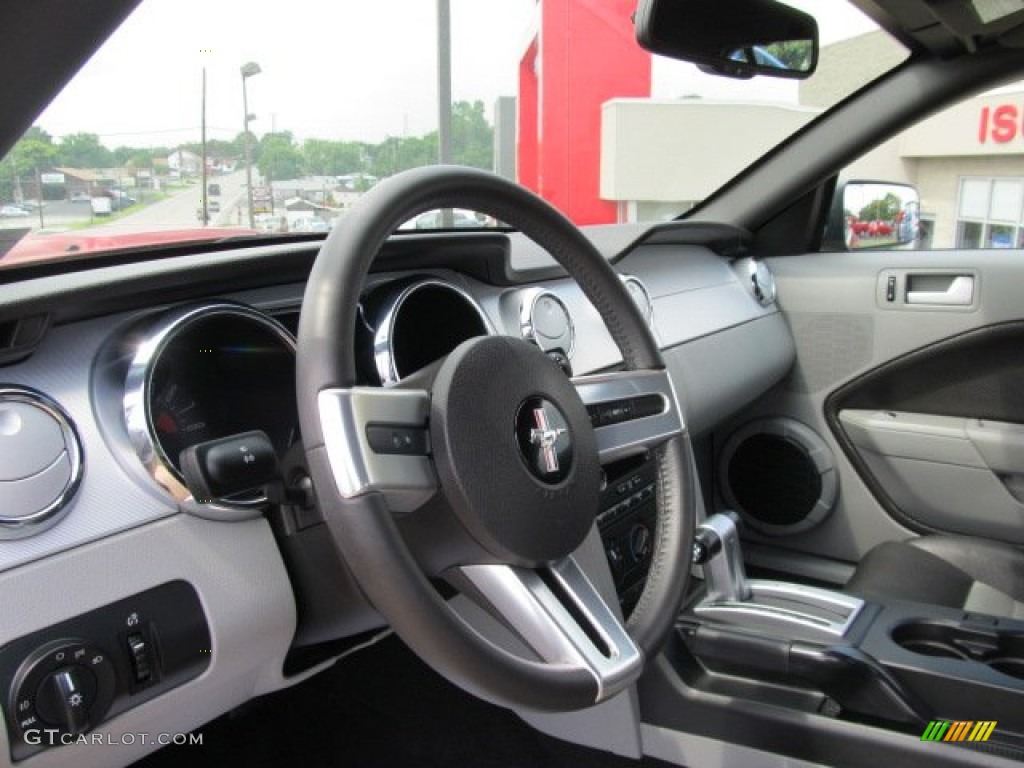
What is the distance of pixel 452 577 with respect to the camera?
3.42 feet

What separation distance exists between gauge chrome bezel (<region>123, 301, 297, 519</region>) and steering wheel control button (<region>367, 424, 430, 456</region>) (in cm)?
32

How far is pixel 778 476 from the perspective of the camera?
8.90 ft

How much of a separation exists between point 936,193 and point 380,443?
96.3 inches

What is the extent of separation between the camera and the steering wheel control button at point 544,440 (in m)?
1.03

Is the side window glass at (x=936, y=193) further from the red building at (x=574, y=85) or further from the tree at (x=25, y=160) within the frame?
the tree at (x=25, y=160)

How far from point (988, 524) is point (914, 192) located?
3.21 feet

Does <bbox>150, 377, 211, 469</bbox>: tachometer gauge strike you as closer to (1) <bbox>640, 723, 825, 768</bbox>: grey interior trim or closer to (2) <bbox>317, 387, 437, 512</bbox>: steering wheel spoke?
(2) <bbox>317, 387, 437, 512</bbox>: steering wheel spoke

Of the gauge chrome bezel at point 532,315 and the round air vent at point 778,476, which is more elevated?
the gauge chrome bezel at point 532,315

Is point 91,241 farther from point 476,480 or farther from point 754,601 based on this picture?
point 754,601

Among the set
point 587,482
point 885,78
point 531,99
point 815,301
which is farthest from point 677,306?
point 531,99

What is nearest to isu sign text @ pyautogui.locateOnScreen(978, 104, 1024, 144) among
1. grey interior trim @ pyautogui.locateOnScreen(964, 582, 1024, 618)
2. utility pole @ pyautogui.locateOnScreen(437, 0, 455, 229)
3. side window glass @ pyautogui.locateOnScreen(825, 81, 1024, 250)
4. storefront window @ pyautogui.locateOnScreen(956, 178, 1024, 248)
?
side window glass @ pyautogui.locateOnScreen(825, 81, 1024, 250)

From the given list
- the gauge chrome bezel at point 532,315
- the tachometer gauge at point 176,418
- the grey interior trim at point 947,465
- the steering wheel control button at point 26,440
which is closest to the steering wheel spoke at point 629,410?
the gauge chrome bezel at point 532,315

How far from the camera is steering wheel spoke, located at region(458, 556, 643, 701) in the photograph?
1009 mm

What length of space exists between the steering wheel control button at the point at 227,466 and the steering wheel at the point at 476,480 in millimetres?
165
